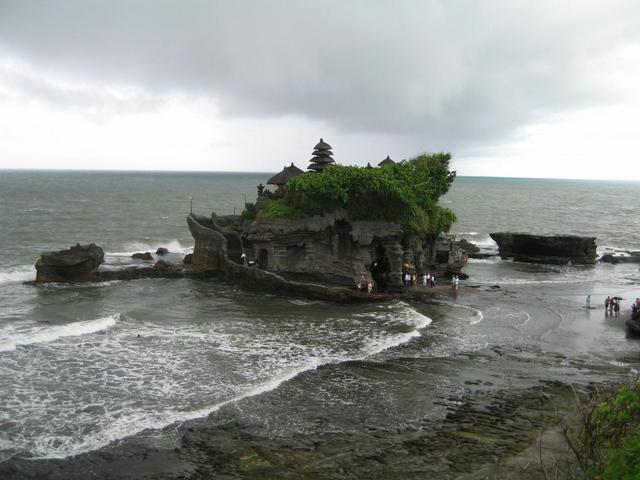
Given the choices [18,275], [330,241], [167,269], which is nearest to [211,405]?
[330,241]

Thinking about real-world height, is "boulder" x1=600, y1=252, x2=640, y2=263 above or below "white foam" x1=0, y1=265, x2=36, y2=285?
above

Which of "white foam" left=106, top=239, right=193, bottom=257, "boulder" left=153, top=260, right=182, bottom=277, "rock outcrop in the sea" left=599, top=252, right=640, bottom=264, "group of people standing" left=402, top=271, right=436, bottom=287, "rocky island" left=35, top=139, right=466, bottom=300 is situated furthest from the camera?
"white foam" left=106, top=239, right=193, bottom=257

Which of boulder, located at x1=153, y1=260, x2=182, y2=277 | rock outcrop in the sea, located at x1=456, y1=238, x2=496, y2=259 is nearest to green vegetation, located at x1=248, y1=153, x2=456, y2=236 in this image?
boulder, located at x1=153, y1=260, x2=182, y2=277

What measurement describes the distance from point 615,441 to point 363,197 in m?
28.3

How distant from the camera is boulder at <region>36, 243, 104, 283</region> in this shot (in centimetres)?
3891

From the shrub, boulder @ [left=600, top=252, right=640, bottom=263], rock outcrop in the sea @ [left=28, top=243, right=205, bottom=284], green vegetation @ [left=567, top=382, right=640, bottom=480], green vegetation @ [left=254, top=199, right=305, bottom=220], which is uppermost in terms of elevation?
the shrub

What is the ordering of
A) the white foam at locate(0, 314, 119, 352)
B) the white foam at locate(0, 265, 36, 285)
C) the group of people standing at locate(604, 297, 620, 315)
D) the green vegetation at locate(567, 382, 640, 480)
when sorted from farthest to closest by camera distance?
the white foam at locate(0, 265, 36, 285), the group of people standing at locate(604, 297, 620, 315), the white foam at locate(0, 314, 119, 352), the green vegetation at locate(567, 382, 640, 480)

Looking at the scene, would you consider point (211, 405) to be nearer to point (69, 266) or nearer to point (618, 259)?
point (69, 266)

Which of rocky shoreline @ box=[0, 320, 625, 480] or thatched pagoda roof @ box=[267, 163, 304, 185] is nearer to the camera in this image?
rocky shoreline @ box=[0, 320, 625, 480]

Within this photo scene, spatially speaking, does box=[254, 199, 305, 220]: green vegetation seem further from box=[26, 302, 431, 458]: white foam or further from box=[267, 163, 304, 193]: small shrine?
box=[26, 302, 431, 458]: white foam

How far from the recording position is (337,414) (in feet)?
59.4

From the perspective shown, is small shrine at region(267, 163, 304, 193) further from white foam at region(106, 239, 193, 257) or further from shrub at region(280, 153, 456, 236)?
white foam at region(106, 239, 193, 257)

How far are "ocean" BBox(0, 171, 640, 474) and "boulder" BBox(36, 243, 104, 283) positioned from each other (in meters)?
1.65

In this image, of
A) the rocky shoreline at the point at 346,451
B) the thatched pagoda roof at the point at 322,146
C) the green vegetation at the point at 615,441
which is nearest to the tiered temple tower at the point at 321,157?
the thatched pagoda roof at the point at 322,146
